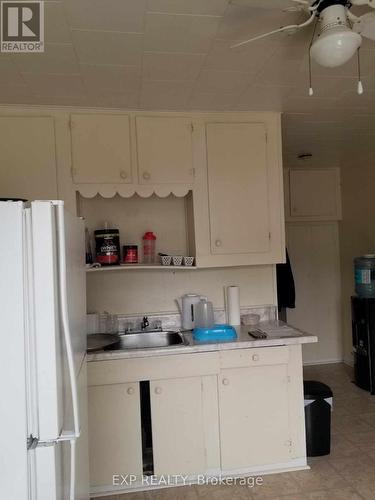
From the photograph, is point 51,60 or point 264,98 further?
point 264,98

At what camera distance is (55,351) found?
1.06 metres

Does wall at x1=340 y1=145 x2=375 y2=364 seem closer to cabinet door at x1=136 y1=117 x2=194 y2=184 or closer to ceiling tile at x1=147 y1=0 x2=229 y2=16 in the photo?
cabinet door at x1=136 y1=117 x2=194 y2=184

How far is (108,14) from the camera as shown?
1.48 metres

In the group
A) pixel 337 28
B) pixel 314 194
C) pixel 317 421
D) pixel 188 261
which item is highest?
pixel 337 28

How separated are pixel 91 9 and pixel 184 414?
2158 millimetres

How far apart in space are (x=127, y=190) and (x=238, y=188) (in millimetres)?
782

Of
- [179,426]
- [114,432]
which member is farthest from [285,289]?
[114,432]

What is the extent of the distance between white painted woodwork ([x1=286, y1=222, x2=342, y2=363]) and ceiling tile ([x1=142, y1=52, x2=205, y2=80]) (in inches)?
111

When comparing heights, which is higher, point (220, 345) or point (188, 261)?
point (188, 261)

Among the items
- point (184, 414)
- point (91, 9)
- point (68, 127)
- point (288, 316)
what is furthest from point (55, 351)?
point (288, 316)

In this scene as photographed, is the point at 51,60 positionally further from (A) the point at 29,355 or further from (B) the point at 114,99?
(A) the point at 29,355

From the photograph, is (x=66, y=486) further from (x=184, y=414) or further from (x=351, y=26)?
(x=351, y=26)

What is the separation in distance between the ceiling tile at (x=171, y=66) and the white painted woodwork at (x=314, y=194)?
262 cm

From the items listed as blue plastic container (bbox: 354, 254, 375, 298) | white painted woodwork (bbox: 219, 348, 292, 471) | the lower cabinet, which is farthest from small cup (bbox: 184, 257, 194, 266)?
blue plastic container (bbox: 354, 254, 375, 298)
